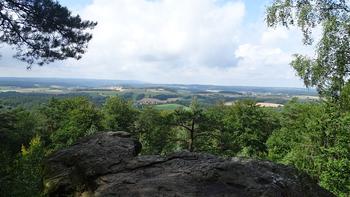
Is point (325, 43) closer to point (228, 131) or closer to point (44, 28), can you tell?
point (44, 28)

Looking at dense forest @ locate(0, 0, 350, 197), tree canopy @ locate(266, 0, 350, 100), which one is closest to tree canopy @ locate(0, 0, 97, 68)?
dense forest @ locate(0, 0, 350, 197)

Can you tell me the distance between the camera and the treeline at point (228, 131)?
28.5m

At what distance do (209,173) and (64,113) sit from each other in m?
53.0

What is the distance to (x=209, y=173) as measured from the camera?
9695 mm

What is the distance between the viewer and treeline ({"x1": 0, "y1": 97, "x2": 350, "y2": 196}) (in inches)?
1120

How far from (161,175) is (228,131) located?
44240 mm

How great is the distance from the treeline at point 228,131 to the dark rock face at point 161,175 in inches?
630

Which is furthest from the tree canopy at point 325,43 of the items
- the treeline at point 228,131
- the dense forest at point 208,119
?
the treeline at point 228,131

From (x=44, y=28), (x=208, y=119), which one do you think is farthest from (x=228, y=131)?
(x=44, y=28)

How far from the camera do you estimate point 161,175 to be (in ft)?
32.9

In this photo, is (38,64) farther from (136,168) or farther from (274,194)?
(274,194)

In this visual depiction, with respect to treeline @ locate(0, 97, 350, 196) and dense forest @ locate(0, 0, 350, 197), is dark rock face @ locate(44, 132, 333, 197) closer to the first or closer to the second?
dense forest @ locate(0, 0, 350, 197)

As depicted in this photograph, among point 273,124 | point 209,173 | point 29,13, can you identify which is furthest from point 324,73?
point 273,124

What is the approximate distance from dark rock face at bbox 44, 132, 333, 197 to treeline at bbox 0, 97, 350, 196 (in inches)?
630
